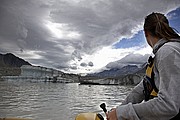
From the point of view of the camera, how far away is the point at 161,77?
122cm

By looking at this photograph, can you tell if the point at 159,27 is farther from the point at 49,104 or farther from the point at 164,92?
the point at 49,104

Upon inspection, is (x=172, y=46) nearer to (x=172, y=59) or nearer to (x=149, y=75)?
(x=172, y=59)

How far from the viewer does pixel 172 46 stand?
1.27 metres

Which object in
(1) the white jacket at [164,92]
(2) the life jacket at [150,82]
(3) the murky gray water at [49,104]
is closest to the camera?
(1) the white jacket at [164,92]

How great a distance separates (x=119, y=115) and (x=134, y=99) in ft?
1.91

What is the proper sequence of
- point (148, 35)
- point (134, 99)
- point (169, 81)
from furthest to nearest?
1. point (134, 99)
2. point (148, 35)
3. point (169, 81)

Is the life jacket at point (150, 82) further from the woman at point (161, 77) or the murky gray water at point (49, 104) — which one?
the murky gray water at point (49, 104)

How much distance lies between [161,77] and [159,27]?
36 cm

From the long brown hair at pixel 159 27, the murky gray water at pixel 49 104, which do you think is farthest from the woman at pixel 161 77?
the murky gray water at pixel 49 104

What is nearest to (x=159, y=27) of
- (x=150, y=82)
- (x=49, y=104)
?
(x=150, y=82)

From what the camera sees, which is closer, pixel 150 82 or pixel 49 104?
pixel 150 82

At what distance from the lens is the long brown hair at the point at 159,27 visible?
141cm

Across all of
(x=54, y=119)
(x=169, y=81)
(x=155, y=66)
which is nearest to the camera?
(x=169, y=81)

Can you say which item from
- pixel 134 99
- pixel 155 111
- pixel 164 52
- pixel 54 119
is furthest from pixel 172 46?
pixel 54 119
